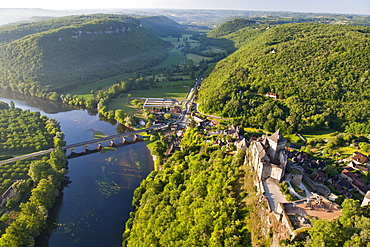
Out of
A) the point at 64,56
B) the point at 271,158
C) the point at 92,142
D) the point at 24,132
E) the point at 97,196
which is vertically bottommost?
the point at 97,196

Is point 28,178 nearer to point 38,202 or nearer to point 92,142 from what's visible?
point 38,202

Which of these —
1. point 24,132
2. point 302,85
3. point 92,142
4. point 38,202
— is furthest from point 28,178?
point 302,85

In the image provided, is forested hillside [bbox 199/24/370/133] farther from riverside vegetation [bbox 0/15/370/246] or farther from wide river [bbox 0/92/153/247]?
wide river [bbox 0/92/153/247]

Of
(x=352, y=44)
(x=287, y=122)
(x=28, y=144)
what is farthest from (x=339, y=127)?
(x=28, y=144)

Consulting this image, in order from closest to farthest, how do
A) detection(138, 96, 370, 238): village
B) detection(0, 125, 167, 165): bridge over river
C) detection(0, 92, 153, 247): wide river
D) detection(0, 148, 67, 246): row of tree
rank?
detection(138, 96, 370, 238): village → detection(0, 148, 67, 246): row of tree → detection(0, 92, 153, 247): wide river → detection(0, 125, 167, 165): bridge over river

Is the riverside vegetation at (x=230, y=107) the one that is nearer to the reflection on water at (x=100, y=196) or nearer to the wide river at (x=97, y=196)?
the wide river at (x=97, y=196)

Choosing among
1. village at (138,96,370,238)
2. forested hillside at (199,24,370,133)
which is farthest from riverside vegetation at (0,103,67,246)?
forested hillside at (199,24,370,133)

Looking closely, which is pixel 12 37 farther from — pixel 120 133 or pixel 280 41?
pixel 280 41
